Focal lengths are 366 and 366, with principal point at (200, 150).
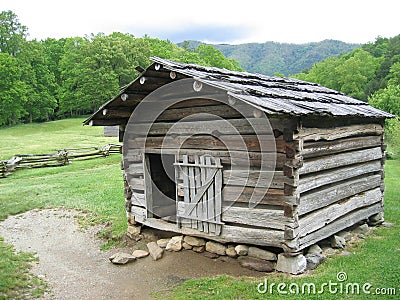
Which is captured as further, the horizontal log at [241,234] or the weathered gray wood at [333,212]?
the weathered gray wood at [333,212]

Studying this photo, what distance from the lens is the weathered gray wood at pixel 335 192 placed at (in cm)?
730

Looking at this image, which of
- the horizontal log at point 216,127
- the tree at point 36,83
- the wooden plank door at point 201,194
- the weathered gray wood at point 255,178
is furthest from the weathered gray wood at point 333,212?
the tree at point 36,83

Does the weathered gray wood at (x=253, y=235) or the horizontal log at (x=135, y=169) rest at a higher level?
the horizontal log at (x=135, y=169)

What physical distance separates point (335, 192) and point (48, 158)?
20681 mm

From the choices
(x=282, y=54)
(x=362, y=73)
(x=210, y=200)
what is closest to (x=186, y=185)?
(x=210, y=200)

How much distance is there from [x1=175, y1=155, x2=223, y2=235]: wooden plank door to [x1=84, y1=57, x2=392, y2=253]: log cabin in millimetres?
22

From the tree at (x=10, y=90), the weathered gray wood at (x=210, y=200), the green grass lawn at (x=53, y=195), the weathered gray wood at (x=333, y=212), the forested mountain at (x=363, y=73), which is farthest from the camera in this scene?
the forested mountain at (x=363, y=73)

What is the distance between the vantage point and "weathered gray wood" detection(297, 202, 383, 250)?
7387 mm

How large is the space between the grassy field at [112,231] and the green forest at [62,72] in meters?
18.8

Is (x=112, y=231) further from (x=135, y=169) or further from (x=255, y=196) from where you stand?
(x=255, y=196)

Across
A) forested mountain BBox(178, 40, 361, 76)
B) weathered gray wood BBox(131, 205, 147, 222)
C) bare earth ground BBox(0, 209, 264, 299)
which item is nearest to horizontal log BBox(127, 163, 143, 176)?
weathered gray wood BBox(131, 205, 147, 222)

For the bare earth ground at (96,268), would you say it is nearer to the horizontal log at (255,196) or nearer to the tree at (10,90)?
the horizontal log at (255,196)

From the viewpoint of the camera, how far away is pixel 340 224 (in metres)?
8.52

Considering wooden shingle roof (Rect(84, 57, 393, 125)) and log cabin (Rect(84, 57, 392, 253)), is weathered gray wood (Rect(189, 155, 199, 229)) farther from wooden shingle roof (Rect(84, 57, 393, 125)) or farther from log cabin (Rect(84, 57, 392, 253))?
wooden shingle roof (Rect(84, 57, 393, 125))
